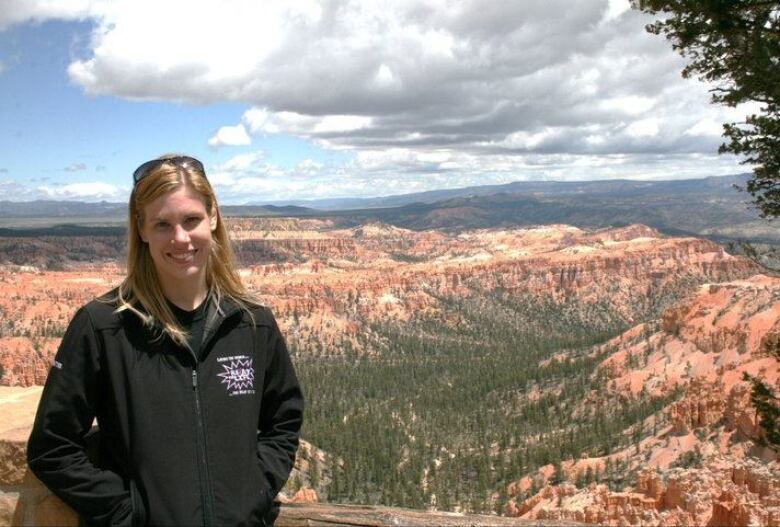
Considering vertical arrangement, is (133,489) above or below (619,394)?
above

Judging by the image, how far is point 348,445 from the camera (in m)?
61.7

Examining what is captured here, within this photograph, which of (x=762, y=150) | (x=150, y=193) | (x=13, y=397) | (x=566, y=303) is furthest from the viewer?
(x=566, y=303)

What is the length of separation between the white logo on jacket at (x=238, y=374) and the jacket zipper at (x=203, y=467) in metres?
0.14

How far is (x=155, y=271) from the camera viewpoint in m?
3.61

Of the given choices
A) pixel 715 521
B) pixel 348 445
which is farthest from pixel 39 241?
pixel 715 521

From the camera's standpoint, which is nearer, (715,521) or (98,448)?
(98,448)

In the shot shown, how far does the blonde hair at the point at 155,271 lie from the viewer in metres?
3.36

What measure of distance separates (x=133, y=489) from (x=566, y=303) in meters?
166

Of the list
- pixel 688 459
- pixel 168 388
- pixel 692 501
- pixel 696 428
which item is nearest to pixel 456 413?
pixel 696 428

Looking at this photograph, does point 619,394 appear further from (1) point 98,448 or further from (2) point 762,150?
(1) point 98,448

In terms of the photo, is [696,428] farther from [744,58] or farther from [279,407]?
[279,407]

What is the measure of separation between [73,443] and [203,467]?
629mm

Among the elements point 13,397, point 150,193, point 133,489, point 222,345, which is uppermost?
point 150,193

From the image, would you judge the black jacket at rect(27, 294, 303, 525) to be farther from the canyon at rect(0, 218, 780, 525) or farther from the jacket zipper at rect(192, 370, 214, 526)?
the canyon at rect(0, 218, 780, 525)
